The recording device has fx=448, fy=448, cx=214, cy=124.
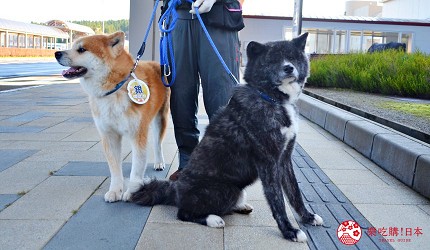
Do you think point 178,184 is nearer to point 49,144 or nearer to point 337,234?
point 337,234

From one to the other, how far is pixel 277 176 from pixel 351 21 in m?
35.1

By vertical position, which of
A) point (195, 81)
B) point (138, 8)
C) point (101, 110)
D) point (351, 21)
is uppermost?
point (351, 21)

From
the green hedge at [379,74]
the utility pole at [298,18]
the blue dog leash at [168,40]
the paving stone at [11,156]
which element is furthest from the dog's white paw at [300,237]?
the utility pole at [298,18]

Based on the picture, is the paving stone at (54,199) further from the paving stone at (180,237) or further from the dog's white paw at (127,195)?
the paving stone at (180,237)

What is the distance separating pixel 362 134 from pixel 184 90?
2.87 metres

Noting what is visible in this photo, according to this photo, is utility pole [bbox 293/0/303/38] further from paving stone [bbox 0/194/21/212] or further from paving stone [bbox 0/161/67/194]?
paving stone [bbox 0/194/21/212]

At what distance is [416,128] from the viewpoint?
5.74 metres

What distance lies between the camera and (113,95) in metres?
3.84

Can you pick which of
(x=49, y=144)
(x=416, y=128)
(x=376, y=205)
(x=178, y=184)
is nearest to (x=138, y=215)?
(x=178, y=184)

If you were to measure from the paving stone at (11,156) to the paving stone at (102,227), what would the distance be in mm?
1687

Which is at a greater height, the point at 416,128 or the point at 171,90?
the point at 171,90

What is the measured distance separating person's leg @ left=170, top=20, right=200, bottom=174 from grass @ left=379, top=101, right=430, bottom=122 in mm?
4114

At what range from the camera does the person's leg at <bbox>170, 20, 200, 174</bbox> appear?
4184 mm

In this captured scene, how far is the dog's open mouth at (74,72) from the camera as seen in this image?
12.4 ft
